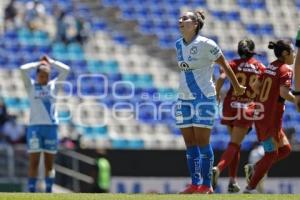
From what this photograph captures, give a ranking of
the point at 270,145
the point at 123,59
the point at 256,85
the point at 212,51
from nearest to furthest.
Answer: the point at 212,51, the point at 270,145, the point at 256,85, the point at 123,59

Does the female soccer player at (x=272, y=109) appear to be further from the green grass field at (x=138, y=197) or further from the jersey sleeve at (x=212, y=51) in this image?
the green grass field at (x=138, y=197)

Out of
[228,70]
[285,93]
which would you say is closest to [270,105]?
[285,93]

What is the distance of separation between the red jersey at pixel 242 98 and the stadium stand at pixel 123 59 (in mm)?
7814

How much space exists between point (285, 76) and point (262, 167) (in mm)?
1255

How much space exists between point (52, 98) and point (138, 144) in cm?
769

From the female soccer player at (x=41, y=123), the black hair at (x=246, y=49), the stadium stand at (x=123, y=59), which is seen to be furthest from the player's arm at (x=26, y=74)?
the stadium stand at (x=123, y=59)

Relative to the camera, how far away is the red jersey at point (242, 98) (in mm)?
13297

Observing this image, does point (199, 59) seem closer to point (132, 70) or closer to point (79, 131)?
point (79, 131)

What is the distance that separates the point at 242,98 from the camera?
13508 mm

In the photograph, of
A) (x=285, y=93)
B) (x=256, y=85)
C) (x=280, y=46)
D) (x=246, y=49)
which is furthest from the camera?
(x=246, y=49)

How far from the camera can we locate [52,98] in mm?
14742

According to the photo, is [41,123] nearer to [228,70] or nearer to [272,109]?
[272,109]

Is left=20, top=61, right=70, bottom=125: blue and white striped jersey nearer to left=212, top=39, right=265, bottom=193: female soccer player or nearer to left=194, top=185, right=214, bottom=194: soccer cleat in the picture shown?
left=212, top=39, right=265, bottom=193: female soccer player

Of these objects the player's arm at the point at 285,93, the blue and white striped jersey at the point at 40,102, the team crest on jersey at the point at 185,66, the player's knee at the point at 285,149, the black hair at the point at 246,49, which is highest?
the black hair at the point at 246,49
